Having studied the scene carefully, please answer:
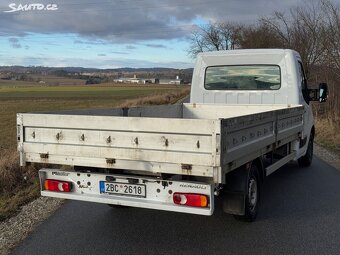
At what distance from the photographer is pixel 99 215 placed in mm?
5941

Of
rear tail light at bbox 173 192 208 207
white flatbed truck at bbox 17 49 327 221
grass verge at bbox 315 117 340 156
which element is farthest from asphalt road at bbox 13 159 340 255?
grass verge at bbox 315 117 340 156

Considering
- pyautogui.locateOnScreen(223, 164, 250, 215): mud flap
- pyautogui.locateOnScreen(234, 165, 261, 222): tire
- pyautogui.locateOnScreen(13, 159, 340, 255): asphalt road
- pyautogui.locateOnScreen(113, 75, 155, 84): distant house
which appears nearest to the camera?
pyautogui.locateOnScreen(13, 159, 340, 255): asphalt road

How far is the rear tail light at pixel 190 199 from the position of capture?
444cm

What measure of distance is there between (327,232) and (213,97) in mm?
4038

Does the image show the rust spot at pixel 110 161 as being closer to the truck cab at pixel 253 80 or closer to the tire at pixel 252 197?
the tire at pixel 252 197

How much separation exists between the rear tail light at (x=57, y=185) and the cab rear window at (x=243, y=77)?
4.30m

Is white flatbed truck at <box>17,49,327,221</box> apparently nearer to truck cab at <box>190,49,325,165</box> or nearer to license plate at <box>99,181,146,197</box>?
license plate at <box>99,181,146,197</box>

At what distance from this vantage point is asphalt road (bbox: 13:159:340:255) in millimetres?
4629

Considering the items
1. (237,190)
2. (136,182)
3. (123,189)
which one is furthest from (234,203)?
(123,189)

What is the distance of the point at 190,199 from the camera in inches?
177

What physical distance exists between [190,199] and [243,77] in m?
4.40

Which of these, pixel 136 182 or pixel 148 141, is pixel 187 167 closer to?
pixel 148 141

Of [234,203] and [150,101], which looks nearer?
[234,203]

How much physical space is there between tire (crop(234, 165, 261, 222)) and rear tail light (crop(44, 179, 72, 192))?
80.1 inches
